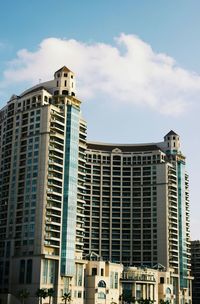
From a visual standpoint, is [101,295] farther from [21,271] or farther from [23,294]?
[23,294]

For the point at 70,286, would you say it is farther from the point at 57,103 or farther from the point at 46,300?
the point at 57,103

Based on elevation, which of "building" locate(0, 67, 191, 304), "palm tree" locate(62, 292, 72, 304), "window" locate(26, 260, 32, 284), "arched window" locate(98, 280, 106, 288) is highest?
"building" locate(0, 67, 191, 304)

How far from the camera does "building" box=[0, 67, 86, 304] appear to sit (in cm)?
16062

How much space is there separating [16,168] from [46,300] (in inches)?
1720

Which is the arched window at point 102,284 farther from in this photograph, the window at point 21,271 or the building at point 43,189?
the window at point 21,271

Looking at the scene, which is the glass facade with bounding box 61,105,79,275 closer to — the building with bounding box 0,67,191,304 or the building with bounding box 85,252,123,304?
the building with bounding box 0,67,191,304

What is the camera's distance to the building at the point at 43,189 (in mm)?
160625

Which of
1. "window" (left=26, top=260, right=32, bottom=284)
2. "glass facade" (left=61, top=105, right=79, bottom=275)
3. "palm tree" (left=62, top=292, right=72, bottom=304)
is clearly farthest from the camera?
"glass facade" (left=61, top=105, right=79, bottom=275)

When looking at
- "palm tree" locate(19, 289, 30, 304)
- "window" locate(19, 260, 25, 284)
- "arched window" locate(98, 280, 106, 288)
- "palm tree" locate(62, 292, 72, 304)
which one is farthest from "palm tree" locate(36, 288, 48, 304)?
"arched window" locate(98, 280, 106, 288)

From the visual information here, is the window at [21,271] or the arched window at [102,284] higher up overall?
the window at [21,271]

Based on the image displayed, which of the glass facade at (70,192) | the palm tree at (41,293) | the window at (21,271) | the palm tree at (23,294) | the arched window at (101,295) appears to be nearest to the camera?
the palm tree at (41,293)

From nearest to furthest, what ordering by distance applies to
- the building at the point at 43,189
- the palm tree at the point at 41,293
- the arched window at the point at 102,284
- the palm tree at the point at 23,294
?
1. the palm tree at the point at 41,293
2. the palm tree at the point at 23,294
3. the building at the point at 43,189
4. the arched window at the point at 102,284

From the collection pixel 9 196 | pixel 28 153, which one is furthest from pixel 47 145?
pixel 9 196

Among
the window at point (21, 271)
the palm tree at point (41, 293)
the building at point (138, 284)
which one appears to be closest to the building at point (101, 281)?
the building at point (138, 284)
